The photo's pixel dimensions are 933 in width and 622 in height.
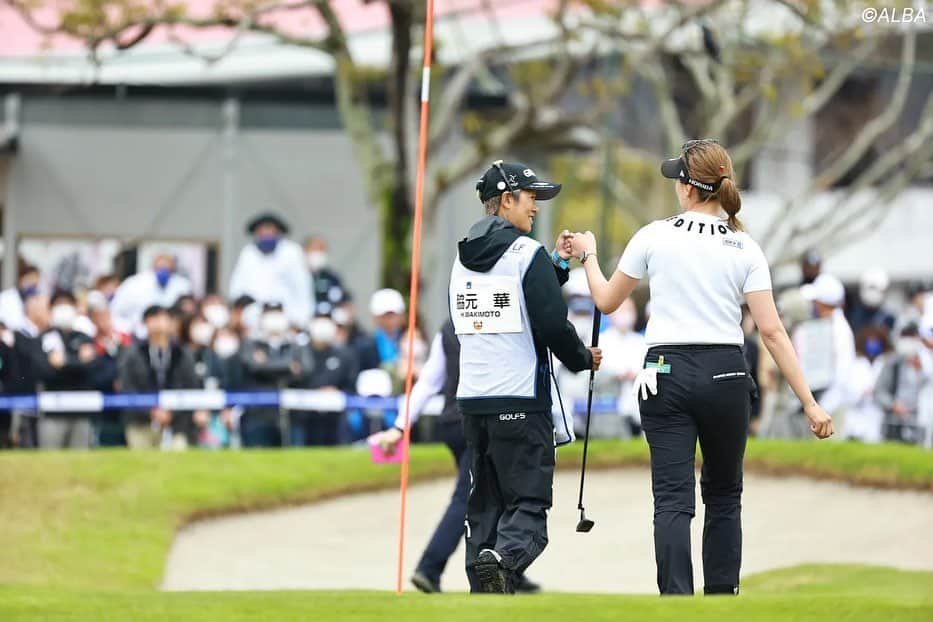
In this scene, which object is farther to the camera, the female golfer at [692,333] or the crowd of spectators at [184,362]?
the crowd of spectators at [184,362]

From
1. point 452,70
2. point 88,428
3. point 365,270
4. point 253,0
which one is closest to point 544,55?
point 452,70

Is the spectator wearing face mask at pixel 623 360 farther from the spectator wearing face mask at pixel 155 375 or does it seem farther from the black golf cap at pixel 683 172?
the black golf cap at pixel 683 172

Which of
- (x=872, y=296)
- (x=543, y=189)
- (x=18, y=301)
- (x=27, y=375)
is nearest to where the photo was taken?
(x=543, y=189)

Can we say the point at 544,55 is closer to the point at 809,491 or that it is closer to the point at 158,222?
the point at 158,222

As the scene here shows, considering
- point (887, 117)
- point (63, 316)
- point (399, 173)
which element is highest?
point (887, 117)

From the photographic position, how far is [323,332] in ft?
57.6

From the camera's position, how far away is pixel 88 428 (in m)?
16.2

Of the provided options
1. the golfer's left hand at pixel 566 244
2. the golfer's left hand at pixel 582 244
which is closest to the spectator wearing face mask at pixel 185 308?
the golfer's left hand at pixel 566 244

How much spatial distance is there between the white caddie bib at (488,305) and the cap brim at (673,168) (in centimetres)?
81

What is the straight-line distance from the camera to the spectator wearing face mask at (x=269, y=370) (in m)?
16.9

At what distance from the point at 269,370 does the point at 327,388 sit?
57 cm

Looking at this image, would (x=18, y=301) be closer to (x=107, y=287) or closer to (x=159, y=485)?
(x=107, y=287)

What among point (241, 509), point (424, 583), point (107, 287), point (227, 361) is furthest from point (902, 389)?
point (107, 287)

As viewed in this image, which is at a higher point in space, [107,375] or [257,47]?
[257,47]
